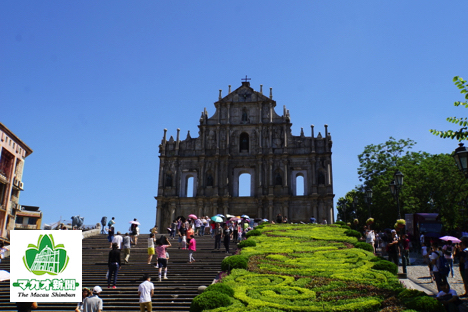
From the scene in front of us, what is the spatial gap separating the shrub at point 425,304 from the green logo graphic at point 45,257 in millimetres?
8145

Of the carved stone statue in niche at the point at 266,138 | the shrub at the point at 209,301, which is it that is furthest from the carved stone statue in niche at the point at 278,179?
the shrub at the point at 209,301

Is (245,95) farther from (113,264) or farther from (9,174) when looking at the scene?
(113,264)

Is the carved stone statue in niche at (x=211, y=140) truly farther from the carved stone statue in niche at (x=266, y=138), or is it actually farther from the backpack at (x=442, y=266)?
the backpack at (x=442, y=266)

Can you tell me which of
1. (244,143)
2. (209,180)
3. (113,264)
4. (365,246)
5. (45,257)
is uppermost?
(244,143)

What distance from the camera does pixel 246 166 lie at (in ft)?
159

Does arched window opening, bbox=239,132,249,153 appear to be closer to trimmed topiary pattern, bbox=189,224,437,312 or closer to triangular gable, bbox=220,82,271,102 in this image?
triangular gable, bbox=220,82,271,102

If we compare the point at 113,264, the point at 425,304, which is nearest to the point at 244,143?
the point at 113,264

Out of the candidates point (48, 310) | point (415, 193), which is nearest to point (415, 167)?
point (415, 193)

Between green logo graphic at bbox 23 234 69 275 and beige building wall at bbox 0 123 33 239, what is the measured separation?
106ft

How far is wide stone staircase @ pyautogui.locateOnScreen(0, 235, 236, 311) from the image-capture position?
14344mm

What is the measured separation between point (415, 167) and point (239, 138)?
19272 millimetres

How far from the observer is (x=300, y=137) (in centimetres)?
4866

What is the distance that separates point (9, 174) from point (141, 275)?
94.4 feet

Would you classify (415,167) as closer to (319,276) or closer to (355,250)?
(355,250)
